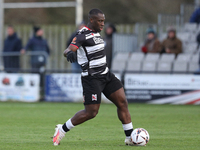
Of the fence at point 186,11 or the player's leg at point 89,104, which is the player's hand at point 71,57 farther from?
the fence at point 186,11

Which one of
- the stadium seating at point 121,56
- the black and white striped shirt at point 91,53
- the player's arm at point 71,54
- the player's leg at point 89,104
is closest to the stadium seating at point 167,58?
the stadium seating at point 121,56

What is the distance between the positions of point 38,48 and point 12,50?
108cm

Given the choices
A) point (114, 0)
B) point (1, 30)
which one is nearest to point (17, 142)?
point (1, 30)

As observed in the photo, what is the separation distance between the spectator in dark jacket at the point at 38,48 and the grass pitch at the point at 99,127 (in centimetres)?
273

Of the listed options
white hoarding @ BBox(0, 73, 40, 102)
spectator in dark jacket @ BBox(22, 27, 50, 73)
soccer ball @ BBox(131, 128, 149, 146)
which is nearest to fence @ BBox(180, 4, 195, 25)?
spectator in dark jacket @ BBox(22, 27, 50, 73)

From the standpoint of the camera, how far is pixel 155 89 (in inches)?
587

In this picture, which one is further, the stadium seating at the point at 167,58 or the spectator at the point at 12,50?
the spectator at the point at 12,50

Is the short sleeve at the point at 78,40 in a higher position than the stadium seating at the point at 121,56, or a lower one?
higher

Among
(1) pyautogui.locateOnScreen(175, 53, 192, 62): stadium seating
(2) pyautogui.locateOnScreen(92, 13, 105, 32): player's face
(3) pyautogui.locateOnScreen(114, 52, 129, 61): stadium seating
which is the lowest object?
(3) pyautogui.locateOnScreen(114, 52, 129, 61): stadium seating

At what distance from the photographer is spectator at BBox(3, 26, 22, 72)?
55.8 feet

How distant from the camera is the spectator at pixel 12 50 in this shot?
1700 cm

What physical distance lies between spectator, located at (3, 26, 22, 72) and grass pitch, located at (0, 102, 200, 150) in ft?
9.51

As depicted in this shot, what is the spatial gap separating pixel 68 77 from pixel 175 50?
421 cm

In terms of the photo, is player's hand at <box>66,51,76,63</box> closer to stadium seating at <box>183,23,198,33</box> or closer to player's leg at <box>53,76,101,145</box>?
player's leg at <box>53,76,101,145</box>
